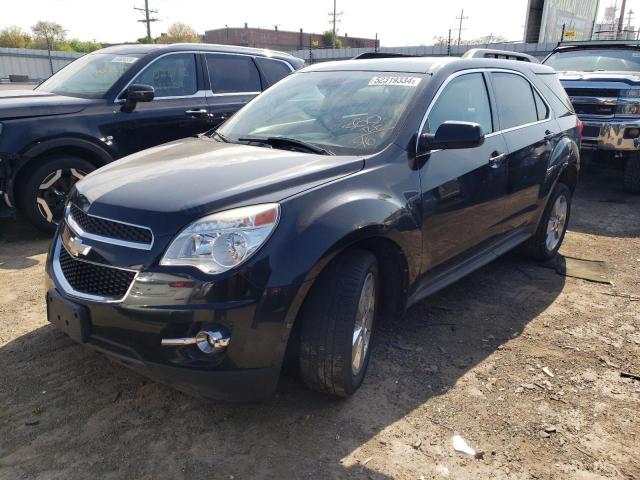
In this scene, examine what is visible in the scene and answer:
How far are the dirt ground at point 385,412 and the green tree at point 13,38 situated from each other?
212 ft

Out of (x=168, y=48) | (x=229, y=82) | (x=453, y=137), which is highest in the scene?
(x=168, y=48)

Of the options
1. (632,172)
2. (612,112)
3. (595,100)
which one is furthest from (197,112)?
(632,172)

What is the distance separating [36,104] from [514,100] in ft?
14.1

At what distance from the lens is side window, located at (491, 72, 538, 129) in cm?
407

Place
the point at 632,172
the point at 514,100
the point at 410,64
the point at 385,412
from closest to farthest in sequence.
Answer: the point at 385,412, the point at 410,64, the point at 514,100, the point at 632,172

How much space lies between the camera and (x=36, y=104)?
16.8ft

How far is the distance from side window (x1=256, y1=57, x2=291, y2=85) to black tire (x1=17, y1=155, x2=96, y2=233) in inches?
103

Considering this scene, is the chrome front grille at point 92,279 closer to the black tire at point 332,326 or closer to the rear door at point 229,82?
the black tire at point 332,326

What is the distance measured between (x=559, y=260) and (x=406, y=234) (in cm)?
291

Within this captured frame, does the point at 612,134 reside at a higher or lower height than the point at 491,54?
lower

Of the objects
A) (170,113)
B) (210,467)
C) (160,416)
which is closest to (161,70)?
(170,113)

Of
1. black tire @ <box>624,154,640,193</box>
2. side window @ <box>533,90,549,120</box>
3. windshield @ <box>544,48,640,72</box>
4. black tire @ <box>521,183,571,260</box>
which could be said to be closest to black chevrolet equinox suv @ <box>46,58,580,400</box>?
side window @ <box>533,90,549,120</box>

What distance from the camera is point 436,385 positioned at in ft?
9.86

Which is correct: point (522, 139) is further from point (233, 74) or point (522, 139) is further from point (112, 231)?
point (233, 74)
